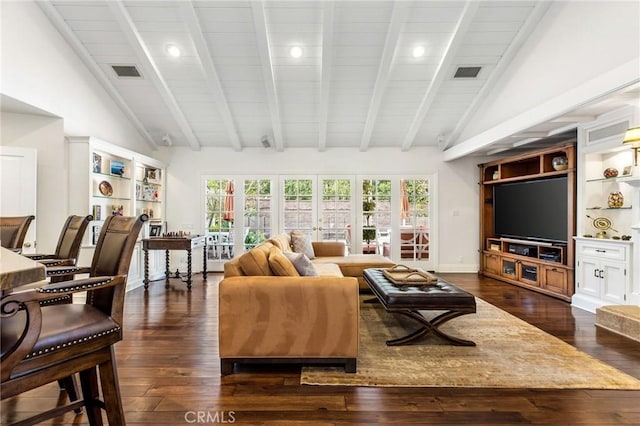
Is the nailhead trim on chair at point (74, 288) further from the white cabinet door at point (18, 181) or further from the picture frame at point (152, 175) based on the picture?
the picture frame at point (152, 175)

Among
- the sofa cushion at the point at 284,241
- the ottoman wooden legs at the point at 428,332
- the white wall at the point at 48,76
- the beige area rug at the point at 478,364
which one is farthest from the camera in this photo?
the sofa cushion at the point at 284,241

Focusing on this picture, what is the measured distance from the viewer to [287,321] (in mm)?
2363

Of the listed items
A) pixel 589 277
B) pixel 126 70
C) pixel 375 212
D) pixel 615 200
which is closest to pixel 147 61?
pixel 126 70

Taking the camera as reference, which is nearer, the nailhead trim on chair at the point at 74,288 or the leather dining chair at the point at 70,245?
the nailhead trim on chair at the point at 74,288

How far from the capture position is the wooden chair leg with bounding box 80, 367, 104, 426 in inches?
63.8

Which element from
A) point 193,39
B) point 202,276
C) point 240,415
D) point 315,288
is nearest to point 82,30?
point 193,39

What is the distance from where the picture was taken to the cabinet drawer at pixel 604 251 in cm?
363

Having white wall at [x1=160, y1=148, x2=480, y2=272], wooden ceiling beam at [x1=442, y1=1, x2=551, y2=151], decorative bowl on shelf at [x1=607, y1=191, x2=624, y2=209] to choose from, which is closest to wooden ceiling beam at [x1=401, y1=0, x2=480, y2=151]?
wooden ceiling beam at [x1=442, y1=1, x2=551, y2=151]

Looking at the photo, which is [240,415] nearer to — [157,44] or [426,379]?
[426,379]

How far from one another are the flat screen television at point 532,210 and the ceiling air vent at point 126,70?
→ 626 centimetres

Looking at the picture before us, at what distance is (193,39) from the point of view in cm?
403

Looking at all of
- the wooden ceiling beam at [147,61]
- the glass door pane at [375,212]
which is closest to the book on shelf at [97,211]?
the wooden ceiling beam at [147,61]

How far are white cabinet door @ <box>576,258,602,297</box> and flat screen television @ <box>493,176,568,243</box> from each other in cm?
54

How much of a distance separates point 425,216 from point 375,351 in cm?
449
